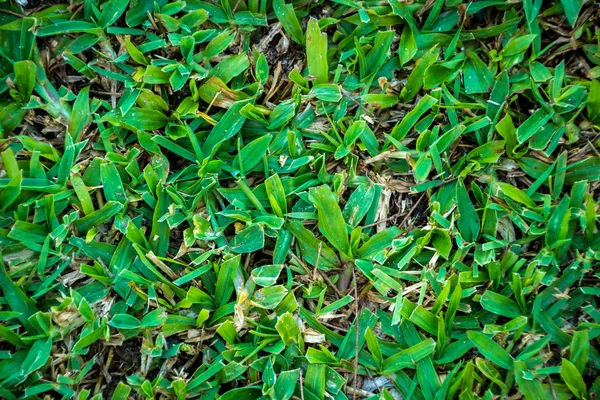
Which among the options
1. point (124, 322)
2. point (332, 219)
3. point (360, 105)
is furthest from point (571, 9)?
point (124, 322)

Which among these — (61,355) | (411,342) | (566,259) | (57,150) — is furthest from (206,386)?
(566,259)

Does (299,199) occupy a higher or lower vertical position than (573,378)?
higher

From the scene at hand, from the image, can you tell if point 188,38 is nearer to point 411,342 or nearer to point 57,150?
point 57,150

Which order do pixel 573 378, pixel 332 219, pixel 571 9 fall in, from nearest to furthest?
pixel 573 378 < pixel 332 219 < pixel 571 9

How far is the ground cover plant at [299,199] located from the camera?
171 cm

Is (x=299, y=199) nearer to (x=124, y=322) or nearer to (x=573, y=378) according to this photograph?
(x=124, y=322)

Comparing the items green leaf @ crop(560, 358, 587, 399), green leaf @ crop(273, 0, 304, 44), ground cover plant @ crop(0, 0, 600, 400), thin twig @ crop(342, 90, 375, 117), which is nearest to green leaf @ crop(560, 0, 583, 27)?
ground cover plant @ crop(0, 0, 600, 400)

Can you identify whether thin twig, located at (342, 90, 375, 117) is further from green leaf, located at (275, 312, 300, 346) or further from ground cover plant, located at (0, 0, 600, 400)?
green leaf, located at (275, 312, 300, 346)

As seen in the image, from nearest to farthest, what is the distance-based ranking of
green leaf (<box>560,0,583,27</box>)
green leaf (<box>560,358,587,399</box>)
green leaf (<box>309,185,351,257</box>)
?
green leaf (<box>560,358,587,399</box>)
green leaf (<box>309,185,351,257</box>)
green leaf (<box>560,0,583,27</box>)

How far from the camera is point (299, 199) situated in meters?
1.86

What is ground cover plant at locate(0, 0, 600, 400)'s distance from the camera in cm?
171

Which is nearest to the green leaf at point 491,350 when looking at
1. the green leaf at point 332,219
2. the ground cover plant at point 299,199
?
the ground cover plant at point 299,199

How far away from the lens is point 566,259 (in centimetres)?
184

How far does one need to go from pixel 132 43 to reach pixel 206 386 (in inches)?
48.9
